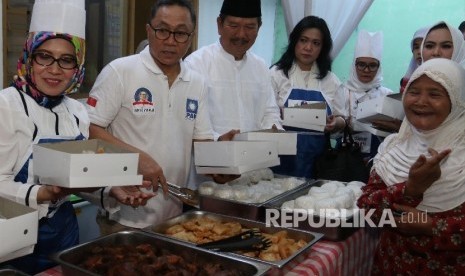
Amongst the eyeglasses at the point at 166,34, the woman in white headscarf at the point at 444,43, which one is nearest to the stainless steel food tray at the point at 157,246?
the eyeglasses at the point at 166,34

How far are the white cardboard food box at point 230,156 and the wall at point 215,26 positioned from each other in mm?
1880

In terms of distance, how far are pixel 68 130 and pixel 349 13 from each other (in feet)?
8.97

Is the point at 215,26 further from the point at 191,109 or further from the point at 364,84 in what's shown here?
the point at 191,109

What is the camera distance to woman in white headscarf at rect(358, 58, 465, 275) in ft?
4.00

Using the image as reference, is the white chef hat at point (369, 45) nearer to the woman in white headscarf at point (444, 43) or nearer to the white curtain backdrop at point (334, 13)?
the woman in white headscarf at point (444, 43)

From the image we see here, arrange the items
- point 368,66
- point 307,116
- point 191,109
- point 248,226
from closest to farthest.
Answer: point 248,226 < point 191,109 < point 307,116 < point 368,66

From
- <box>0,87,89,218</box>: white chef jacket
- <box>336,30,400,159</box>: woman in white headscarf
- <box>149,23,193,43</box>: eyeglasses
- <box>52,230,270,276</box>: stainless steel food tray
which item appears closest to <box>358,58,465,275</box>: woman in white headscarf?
<box>52,230,270,276</box>: stainless steel food tray

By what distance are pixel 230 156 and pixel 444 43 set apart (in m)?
1.11

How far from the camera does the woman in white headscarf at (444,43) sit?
6.19 ft

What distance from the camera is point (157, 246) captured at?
118 cm

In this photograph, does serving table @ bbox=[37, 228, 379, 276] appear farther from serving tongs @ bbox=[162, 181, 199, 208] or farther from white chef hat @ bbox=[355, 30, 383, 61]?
white chef hat @ bbox=[355, 30, 383, 61]

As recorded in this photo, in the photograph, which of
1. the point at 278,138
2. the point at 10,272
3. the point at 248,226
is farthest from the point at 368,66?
the point at 10,272

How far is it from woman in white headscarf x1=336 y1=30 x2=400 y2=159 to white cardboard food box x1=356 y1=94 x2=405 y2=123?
23.4 inches

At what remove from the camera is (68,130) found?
47.9 inches
